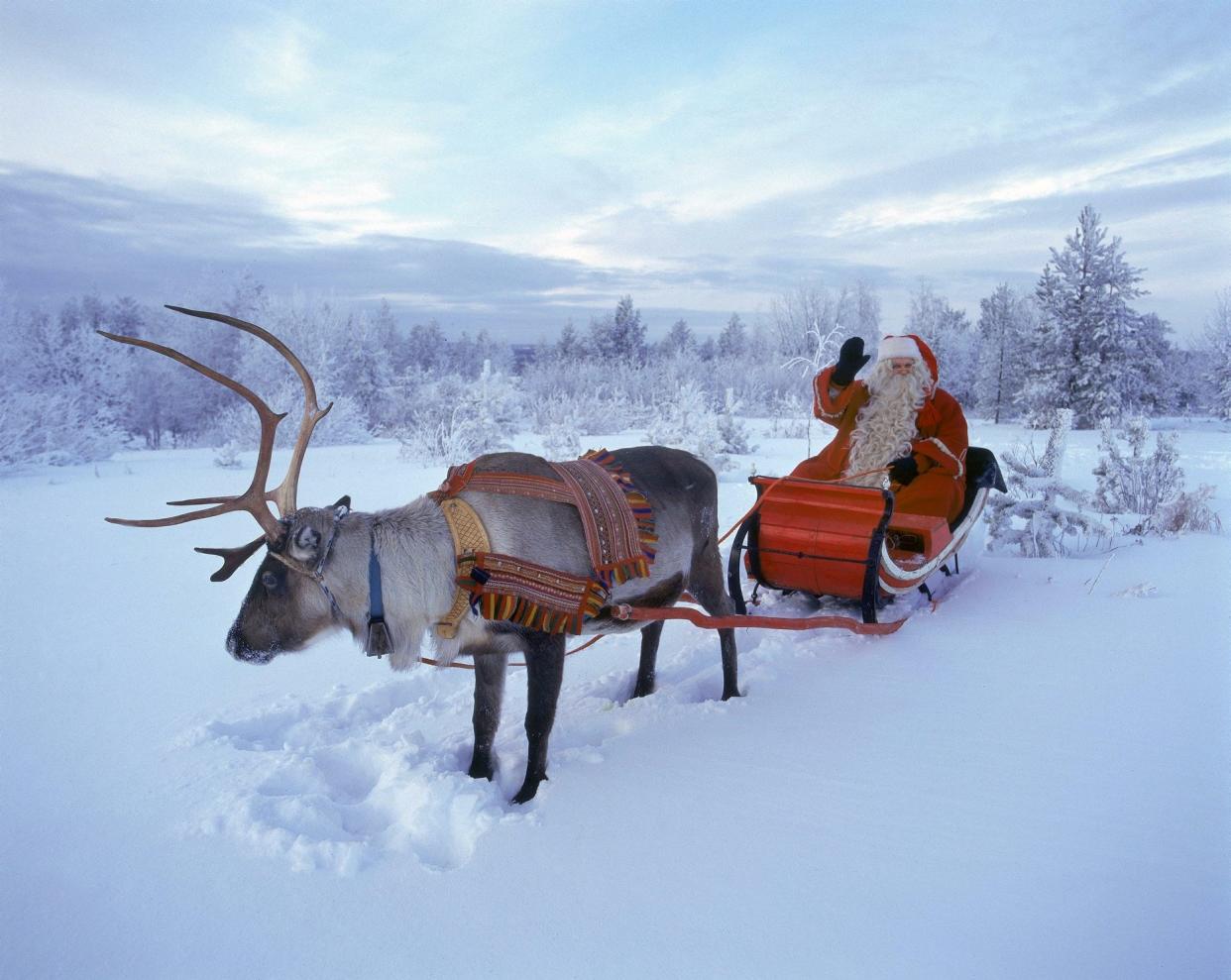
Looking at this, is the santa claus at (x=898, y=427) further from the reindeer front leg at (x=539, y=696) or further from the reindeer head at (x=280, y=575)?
the reindeer head at (x=280, y=575)

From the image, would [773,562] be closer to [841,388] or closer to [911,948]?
[841,388]

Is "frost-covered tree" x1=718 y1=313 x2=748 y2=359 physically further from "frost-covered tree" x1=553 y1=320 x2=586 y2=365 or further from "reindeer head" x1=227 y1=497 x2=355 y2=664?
"reindeer head" x1=227 y1=497 x2=355 y2=664

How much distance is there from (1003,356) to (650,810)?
37718mm

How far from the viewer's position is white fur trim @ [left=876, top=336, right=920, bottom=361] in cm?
575

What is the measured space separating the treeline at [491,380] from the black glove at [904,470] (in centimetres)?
759

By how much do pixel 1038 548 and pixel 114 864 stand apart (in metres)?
7.23

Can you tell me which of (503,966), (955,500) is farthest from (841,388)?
(503,966)

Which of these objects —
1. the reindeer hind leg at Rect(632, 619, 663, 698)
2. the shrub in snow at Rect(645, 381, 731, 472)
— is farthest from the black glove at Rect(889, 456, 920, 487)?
the shrub in snow at Rect(645, 381, 731, 472)

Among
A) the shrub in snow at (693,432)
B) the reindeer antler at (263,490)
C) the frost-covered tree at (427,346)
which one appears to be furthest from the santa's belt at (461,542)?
the frost-covered tree at (427,346)

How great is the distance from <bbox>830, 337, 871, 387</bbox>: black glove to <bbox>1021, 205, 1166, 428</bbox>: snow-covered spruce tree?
25589mm

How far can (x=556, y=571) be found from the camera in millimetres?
3049

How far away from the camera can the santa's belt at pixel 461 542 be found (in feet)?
9.70

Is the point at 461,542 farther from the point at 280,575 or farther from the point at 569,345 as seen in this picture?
the point at 569,345

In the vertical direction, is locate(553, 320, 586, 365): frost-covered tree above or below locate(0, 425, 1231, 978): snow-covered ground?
above
